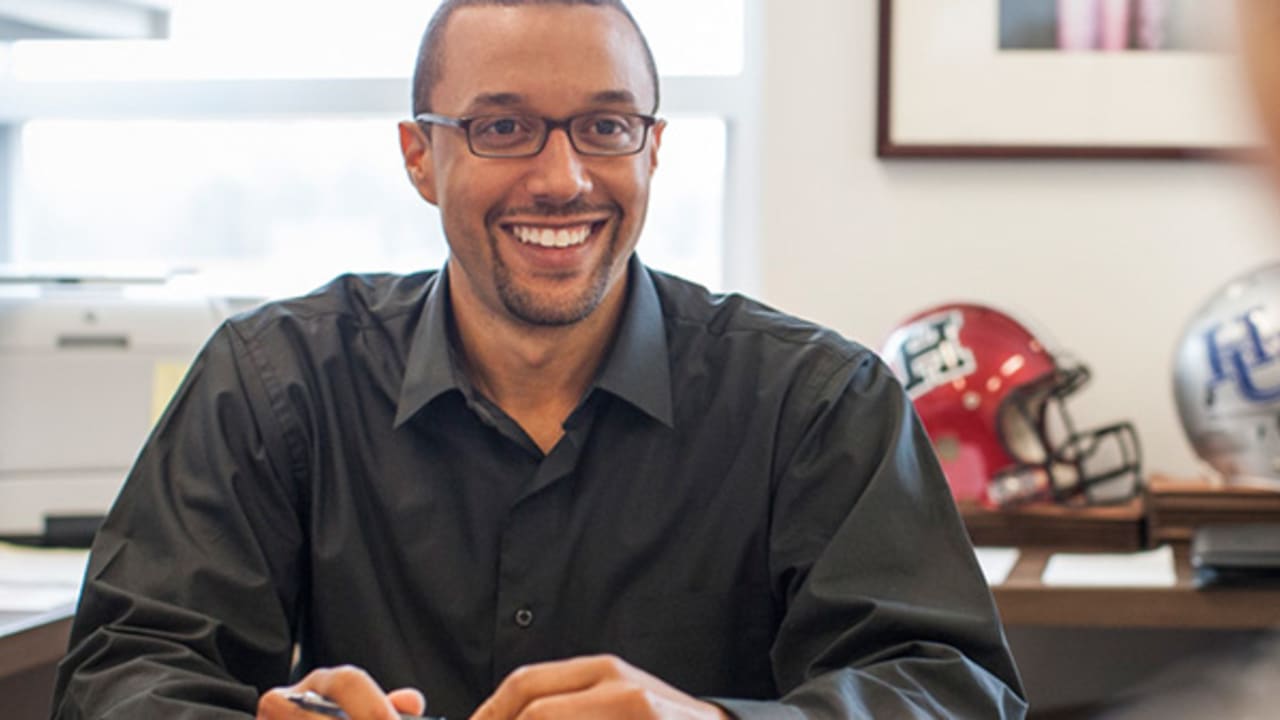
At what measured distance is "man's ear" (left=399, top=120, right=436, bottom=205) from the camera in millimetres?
1485

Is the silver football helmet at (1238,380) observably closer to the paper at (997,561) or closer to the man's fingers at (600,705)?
the paper at (997,561)

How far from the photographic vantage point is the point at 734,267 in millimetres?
2582

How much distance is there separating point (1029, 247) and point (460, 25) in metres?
1.22

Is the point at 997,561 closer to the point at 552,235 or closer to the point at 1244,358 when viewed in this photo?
the point at 1244,358

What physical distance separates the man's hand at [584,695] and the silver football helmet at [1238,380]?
1241 mm

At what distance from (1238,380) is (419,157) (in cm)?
114

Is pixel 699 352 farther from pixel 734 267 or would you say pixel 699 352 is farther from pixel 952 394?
pixel 734 267

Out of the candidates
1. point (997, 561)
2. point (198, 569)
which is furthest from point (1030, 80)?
point (198, 569)

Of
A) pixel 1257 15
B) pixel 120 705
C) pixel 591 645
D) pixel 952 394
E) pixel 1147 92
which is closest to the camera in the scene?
pixel 1257 15

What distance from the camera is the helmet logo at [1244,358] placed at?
2041 mm

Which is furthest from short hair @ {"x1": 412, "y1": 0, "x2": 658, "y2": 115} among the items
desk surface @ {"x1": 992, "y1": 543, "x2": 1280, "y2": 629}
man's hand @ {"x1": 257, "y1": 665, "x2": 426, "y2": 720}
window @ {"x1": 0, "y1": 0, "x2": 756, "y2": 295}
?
window @ {"x1": 0, "y1": 0, "x2": 756, "y2": 295}

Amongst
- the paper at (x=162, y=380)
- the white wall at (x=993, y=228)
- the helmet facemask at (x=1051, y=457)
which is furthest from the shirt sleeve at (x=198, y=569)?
the white wall at (x=993, y=228)

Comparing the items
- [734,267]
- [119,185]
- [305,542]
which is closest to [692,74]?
[734,267]

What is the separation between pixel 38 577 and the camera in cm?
187
